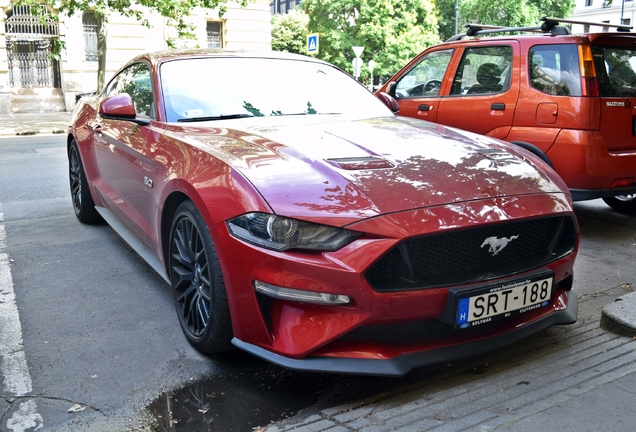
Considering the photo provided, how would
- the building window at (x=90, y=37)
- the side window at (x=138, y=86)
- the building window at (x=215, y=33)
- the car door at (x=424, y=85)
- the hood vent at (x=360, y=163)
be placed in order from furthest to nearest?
the building window at (x=215, y=33)
the building window at (x=90, y=37)
the car door at (x=424, y=85)
the side window at (x=138, y=86)
the hood vent at (x=360, y=163)

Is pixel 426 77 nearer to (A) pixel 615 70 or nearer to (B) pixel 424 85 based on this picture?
(B) pixel 424 85

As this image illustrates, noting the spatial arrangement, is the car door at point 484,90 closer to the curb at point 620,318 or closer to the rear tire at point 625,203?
the rear tire at point 625,203

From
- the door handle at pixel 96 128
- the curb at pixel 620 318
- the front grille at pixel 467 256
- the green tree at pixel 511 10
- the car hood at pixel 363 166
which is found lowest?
the curb at pixel 620 318

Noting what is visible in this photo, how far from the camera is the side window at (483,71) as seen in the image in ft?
20.9

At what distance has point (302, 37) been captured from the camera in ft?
184

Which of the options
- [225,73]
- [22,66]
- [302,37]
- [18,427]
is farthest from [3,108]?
[302,37]

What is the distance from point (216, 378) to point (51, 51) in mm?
24228

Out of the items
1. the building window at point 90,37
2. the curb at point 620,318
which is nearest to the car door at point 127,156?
the curb at point 620,318

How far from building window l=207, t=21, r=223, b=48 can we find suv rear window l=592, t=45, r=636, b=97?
24072 mm

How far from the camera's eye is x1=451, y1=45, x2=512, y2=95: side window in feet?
20.9

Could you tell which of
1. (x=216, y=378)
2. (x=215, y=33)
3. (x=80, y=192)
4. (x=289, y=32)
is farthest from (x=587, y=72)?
(x=289, y=32)

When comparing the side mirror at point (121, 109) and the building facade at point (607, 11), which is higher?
the building facade at point (607, 11)

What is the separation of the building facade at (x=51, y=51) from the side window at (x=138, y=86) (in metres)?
18.5

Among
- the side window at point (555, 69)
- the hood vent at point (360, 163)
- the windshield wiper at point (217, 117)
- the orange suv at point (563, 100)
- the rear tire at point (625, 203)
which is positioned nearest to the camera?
the hood vent at point (360, 163)
